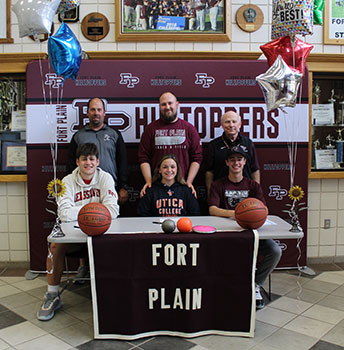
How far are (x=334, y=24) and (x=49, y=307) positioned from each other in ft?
12.3

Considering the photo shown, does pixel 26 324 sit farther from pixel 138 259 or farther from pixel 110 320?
pixel 138 259

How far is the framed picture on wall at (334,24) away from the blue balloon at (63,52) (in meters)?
2.55

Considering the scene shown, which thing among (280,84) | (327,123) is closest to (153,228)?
→ (280,84)

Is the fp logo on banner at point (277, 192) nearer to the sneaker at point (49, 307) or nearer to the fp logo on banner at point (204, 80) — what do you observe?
the fp logo on banner at point (204, 80)

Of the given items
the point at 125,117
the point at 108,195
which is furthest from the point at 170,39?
the point at 108,195

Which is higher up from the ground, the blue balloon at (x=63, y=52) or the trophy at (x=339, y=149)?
the blue balloon at (x=63, y=52)

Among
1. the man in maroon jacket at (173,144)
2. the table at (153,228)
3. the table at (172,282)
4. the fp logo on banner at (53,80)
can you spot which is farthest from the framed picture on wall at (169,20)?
the table at (172,282)

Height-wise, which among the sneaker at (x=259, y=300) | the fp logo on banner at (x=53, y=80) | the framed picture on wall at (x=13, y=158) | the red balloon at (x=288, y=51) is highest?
the red balloon at (x=288, y=51)

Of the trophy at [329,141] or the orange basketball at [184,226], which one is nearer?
the orange basketball at [184,226]

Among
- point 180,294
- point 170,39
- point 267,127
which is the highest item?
point 170,39

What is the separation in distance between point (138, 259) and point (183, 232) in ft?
1.06

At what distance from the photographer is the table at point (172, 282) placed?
249 cm

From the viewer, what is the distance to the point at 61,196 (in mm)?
2986

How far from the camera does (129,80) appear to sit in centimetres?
392
